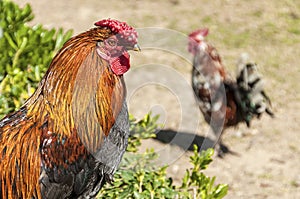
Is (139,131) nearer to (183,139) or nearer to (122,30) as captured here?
(122,30)

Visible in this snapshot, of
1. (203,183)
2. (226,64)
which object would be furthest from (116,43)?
(226,64)

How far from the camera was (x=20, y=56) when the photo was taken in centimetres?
525

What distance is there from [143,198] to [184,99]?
3296mm

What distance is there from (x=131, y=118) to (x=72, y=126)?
119 centimetres

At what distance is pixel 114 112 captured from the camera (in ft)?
13.1

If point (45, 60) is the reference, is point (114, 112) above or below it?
below

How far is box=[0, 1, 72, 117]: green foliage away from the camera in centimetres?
499

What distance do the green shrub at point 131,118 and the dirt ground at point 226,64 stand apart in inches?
54.0

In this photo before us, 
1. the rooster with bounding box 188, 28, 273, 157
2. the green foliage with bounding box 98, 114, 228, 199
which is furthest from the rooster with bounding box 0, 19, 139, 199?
the rooster with bounding box 188, 28, 273, 157

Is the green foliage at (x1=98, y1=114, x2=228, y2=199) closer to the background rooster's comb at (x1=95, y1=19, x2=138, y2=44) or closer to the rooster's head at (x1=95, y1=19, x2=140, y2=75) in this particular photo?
the rooster's head at (x1=95, y1=19, x2=140, y2=75)

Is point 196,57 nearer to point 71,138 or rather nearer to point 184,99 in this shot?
point 184,99

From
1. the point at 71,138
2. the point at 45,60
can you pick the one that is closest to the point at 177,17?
the point at 45,60

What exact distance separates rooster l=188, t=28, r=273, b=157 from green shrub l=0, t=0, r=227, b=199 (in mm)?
1435

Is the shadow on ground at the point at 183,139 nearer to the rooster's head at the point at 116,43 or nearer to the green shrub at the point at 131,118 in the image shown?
the green shrub at the point at 131,118
